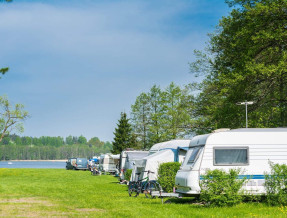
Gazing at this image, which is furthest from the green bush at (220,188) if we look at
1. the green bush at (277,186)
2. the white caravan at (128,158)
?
the white caravan at (128,158)

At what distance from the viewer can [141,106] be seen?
189ft

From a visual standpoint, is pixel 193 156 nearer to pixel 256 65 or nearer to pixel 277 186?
pixel 277 186

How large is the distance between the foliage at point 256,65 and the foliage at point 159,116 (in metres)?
20.4

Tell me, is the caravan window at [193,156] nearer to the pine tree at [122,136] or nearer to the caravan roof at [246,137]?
the caravan roof at [246,137]

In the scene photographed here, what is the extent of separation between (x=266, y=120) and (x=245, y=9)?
6409mm

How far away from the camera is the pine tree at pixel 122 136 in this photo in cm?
6619

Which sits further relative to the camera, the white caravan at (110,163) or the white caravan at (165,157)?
the white caravan at (110,163)

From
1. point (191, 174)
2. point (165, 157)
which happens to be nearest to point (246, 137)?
point (191, 174)

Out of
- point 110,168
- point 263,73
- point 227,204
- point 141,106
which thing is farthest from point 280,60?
point 141,106

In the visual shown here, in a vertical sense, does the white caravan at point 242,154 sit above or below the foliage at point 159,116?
below

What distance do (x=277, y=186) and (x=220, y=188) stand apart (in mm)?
1893

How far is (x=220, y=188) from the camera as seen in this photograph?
44.7 ft

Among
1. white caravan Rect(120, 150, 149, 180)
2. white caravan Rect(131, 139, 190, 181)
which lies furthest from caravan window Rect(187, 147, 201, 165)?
white caravan Rect(120, 150, 149, 180)

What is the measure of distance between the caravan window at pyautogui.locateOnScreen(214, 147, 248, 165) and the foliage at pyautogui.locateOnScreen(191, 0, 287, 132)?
8.36 meters
